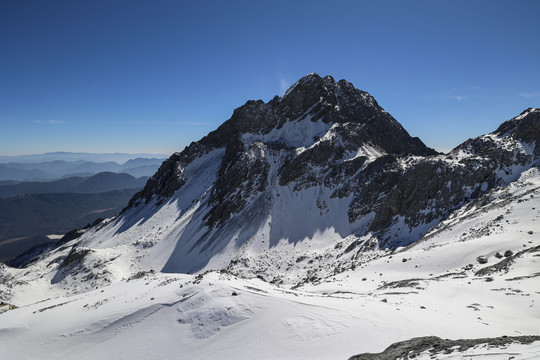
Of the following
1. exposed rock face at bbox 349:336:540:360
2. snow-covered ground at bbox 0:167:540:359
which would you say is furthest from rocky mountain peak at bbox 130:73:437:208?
exposed rock face at bbox 349:336:540:360

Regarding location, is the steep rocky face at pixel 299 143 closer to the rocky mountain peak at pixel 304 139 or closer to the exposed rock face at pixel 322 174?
the rocky mountain peak at pixel 304 139

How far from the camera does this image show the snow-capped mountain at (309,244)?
1333 centimetres

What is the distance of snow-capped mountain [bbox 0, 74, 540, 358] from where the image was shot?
43.7ft

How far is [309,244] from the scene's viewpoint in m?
48.8

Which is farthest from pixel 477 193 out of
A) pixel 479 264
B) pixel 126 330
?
pixel 126 330

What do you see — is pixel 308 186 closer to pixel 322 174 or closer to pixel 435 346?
pixel 322 174

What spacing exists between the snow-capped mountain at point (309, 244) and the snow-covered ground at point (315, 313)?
0.11m

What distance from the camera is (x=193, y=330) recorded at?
44.8 feet

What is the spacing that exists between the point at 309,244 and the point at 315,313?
36370mm

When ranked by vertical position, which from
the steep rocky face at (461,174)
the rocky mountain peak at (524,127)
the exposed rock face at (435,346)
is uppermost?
the rocky mountain peak at (524,127)

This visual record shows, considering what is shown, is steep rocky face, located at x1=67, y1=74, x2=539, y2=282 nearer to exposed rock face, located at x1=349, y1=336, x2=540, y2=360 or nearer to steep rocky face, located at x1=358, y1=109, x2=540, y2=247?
steep rocky face, located at x1=358, y1=109, x2=540, y2=247

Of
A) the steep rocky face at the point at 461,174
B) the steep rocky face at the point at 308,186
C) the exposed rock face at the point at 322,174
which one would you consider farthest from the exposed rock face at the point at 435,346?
the steep rocky face at the point at 461,174

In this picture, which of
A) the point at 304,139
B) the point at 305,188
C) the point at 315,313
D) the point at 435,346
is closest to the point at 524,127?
the point at 305,188

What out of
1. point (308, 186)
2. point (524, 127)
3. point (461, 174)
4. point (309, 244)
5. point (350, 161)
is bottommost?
point (309, 244)
